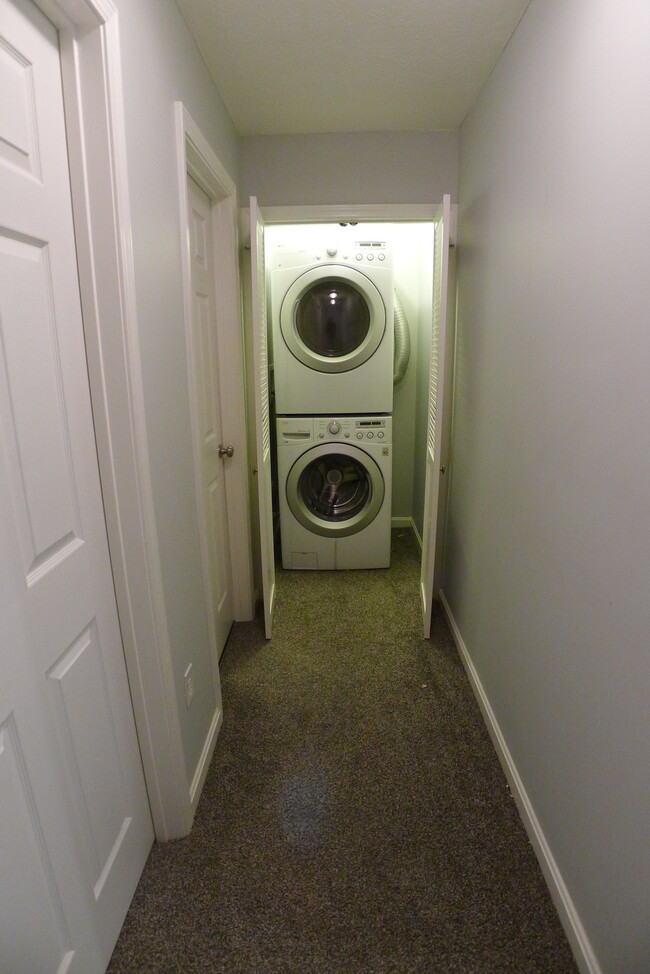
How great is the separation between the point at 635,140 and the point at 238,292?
1.66 m

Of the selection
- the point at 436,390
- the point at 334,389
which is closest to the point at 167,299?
the point at 436,390

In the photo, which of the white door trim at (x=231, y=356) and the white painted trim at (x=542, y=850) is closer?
the white painted trim at (x=542, y=850)

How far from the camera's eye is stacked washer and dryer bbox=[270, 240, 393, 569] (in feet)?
8.94

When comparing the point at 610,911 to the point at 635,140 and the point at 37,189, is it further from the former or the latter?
the point at 37,189

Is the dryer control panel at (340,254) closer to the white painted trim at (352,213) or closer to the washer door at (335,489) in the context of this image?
the white painted trim at (352,213)

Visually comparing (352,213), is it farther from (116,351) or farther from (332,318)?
(116,351)

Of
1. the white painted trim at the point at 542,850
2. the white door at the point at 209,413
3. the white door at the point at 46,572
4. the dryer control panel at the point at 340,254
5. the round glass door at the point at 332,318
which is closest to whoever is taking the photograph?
the white door at the point at 46,572

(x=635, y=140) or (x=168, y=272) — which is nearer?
(x=635, y=140)

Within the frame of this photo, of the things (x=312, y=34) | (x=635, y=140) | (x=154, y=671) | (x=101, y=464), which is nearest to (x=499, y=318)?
(x=635, y=140)

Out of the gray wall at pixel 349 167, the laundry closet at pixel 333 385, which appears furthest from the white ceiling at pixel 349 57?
the laundry closet at pixel 333 385

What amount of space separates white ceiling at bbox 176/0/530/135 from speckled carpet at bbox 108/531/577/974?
232cm

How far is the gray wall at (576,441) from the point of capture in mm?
915

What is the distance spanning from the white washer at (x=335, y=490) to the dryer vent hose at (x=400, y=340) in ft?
2.40

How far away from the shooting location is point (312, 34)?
1.52 meters
